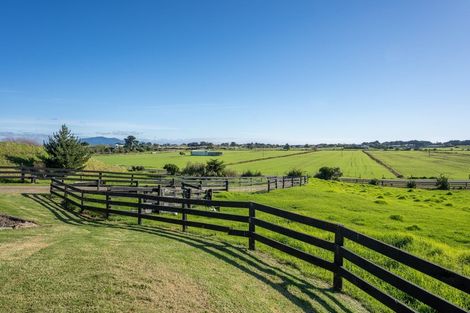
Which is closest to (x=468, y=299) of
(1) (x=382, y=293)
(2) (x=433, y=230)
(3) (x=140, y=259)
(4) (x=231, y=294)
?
(1) (x=382, y=293)

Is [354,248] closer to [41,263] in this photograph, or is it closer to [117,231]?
[117,231]

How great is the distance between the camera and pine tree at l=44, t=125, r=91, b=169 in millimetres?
38000

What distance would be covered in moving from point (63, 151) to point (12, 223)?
28.0 m

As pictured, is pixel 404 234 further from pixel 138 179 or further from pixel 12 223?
pixel 138 179

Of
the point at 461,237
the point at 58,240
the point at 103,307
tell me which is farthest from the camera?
the point at 461,237

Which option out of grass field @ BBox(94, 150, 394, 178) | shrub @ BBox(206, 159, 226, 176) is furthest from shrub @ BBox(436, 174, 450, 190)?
shrub @ BBox(206, 159, 226, 176)

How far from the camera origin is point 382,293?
20.4 ft

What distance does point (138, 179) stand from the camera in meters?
30.4

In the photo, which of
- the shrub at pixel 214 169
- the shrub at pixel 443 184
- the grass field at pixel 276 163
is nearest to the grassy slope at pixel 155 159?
the grass field at pixel 276 163

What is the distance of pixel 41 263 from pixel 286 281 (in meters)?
4.81

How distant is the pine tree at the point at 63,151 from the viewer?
38.0 m

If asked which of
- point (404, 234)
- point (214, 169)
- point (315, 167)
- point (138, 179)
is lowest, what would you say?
point (315, 167)

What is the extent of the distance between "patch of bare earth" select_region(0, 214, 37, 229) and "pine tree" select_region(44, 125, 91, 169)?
88.4ft

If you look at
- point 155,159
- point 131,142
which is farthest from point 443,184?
point 131,142
